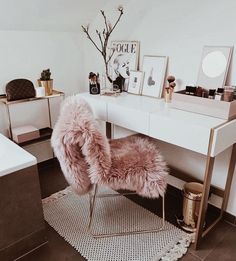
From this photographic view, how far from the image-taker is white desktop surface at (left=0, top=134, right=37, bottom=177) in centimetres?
130

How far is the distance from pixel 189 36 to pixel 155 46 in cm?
30

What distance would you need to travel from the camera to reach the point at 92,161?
4.46ft

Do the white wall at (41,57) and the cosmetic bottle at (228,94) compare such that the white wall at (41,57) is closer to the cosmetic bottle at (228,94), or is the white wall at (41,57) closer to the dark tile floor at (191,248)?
the dark tile floor at (191,248)

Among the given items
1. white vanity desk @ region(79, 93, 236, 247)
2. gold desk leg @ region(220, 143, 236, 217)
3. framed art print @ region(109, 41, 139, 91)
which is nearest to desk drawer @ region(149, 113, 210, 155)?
white vanity desk @ region(79, 93, 236, 247)

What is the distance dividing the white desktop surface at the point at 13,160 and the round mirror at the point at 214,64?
1.23 metres

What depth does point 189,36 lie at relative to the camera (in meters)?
1.66

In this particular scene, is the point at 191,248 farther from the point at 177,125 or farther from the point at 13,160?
the point at 13,160

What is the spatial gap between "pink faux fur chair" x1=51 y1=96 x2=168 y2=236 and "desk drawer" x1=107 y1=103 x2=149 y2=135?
200 millimetres

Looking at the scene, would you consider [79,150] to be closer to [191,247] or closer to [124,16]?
[191,247]

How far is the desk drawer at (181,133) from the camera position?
4.21ft

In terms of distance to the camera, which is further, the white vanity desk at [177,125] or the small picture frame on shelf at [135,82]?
the small picture frame on shelf at [135,82]

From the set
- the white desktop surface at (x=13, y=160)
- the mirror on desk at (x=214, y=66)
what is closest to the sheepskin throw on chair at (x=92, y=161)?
the white desktop surface at (x=13, y=160)

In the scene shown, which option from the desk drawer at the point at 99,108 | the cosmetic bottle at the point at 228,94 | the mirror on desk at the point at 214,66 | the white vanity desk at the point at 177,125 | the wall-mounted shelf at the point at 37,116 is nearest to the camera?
the white vanity desk at the point at 177,125

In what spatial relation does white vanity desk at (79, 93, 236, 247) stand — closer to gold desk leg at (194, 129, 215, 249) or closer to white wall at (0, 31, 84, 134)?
gold desk leg at (194, 129, 215, 249)
